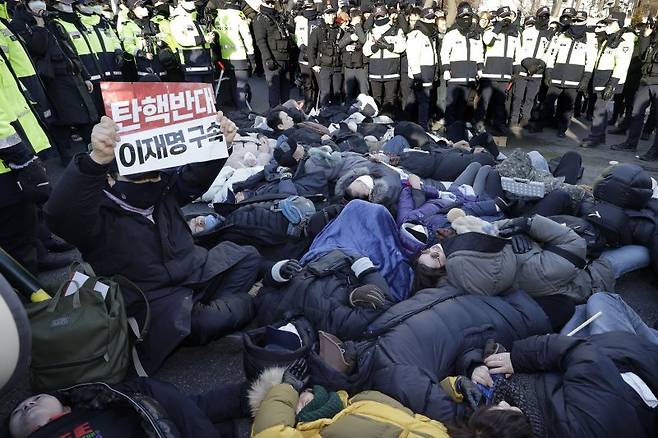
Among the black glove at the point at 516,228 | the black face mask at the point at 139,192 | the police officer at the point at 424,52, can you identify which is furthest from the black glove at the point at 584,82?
the black face mask at the point at 139,192

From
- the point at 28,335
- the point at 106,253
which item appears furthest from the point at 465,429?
the point at 106,253

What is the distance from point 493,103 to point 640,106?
213 cm

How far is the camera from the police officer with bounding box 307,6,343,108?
336 inches

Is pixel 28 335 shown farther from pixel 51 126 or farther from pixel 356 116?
pixel 356 116

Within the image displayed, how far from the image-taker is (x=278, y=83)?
9125 millimetres

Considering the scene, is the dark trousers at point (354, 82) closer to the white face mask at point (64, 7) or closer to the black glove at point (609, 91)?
the black glove at point (609, 91)

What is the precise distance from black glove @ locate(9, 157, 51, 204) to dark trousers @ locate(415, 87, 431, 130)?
6139mm

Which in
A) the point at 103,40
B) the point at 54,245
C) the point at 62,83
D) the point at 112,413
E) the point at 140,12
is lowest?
the point at 54,245

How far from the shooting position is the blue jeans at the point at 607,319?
2768 mm

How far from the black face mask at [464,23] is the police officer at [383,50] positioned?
3.01 ft

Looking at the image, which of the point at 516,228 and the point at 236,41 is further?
the point at 236,41

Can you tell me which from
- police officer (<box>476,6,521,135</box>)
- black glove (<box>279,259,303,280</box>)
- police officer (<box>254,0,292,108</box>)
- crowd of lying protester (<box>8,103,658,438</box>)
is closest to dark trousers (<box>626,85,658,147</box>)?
police officer (<box>476,6,521,135</box>)

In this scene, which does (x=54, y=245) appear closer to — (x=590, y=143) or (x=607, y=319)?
(x=607, y=319)

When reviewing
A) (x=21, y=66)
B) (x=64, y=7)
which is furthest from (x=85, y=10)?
(x=21, y=66)
